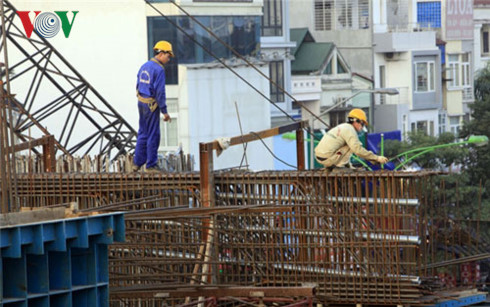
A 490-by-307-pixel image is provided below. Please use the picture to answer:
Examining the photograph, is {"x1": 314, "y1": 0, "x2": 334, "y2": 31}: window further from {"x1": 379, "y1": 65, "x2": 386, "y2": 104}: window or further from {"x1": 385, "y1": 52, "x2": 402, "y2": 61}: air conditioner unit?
{"x1": 379, "y1": 65, "x2": 386, "y2": 104}: window

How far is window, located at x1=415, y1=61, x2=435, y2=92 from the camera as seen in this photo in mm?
70062

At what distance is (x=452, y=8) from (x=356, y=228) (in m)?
57.1

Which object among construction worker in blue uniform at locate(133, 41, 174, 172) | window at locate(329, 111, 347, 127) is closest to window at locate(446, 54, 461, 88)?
window at locate(329, 111, 347, 127)

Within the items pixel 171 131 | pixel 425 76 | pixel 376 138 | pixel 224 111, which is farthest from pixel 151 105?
pixel 425 76

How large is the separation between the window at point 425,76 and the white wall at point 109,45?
2322cm

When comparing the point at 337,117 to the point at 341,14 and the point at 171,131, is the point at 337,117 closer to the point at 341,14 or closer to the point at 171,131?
the point at 341,14

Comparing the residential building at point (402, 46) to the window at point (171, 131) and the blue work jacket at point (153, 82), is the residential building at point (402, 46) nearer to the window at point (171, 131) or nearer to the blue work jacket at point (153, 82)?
the window at point (171, 131)

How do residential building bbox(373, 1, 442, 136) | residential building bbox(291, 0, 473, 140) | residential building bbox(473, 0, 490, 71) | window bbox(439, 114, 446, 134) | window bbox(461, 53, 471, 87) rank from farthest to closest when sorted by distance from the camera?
residential building bbox(473, 0, 490, 71), window bbox(461, 53, 471, 87), window bbox(439, 114, 446, 134), residential building bbox(291, 0, 473, 140), residential building bbox(373, 1, 442, 136)

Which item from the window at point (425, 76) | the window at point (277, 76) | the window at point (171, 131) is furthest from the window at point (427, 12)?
the window at point (171, 131)

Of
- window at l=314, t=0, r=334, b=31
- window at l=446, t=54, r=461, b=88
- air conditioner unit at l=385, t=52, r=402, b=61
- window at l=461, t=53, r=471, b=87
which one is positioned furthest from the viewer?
window at l=461, t=53, r=471, b=87

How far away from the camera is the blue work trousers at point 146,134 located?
20.4 m

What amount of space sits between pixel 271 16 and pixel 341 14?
945 cm

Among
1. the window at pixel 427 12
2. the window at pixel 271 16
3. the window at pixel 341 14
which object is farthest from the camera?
the window at pixel 427 12

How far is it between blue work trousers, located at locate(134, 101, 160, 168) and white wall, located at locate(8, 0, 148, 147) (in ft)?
99.1
